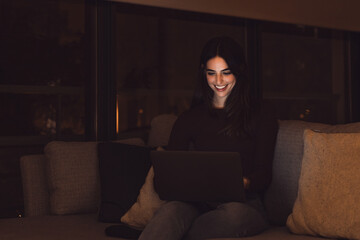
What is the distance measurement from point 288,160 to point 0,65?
6.58ft

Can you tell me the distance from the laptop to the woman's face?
0.57 metres

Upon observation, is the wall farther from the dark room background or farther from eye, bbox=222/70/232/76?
eye, bbox=222/70/232/76

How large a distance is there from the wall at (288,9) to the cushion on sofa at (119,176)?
1269mm

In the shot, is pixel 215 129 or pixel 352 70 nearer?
pixel 215 129

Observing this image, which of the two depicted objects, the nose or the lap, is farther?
the nose

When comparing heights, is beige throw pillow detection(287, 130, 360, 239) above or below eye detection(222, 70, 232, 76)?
below

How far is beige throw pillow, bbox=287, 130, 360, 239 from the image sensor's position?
1651 millimetres

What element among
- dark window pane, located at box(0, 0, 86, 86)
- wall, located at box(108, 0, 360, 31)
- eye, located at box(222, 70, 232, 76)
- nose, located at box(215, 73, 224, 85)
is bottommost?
nose, located at box(215, 73, 224, 85)

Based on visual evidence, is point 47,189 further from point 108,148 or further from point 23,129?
point 23,129

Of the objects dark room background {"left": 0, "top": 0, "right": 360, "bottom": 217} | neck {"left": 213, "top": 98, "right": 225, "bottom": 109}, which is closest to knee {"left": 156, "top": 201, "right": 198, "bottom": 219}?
neck {"left": 213, "top": 98, "right": 225, "bottom": 109}

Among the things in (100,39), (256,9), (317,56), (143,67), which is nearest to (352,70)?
(317,56)

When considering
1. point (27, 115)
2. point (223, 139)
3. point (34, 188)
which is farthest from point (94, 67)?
point (223, 139)

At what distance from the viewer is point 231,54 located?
2.18m

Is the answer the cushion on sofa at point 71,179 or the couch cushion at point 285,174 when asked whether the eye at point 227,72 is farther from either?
the cushion on sofa at point 71,179
